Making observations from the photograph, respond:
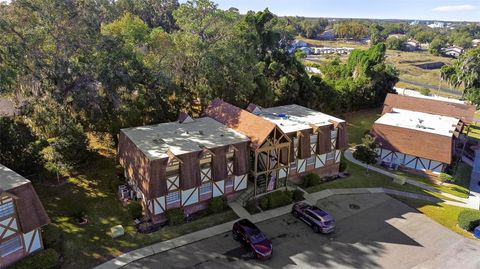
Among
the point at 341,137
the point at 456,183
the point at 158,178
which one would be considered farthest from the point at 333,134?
the point at 158,178

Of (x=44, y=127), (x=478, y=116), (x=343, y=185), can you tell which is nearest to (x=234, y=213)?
(x=343, y=185)

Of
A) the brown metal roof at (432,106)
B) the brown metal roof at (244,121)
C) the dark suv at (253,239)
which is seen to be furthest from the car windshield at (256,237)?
the brown metal roof at (432,106)

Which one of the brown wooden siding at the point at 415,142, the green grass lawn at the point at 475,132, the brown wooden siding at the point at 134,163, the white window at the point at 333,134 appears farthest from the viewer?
the green grass lawn at the point at 475,132

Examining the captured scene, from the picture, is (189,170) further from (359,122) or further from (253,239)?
(359,122)

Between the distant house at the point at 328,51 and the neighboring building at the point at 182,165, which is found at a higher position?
the distant house at the point at 328,51

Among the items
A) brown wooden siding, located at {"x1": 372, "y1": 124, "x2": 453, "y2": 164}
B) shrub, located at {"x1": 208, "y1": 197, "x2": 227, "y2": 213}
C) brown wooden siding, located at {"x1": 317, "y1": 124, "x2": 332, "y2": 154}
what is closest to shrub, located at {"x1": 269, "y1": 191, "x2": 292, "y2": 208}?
shrub, located at {"x1": 208, "y1": 197, "x2": 227, "y2": 213}

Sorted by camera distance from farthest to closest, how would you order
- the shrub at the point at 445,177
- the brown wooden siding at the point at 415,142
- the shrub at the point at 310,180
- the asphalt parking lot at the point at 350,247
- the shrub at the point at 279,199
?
the brown wooden siding at the point at 415,142, the shrub at the point at 445,177, the shrub at the point at 310,180, the shrub at the point at 279,199, the asphalt parking lot at the point at 350,247

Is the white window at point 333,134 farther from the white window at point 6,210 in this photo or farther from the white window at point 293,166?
the white window at point 6,210
